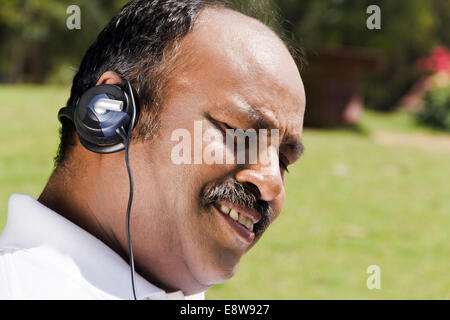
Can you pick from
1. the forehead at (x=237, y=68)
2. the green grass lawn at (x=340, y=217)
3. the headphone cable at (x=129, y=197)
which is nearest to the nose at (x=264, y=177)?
the forehead at (x=237, y=68)

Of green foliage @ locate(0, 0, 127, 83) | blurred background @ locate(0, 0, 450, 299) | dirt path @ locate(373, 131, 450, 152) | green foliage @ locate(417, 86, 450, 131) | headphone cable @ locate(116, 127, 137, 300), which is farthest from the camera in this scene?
green foliage @ locate(0, 0, 127, 83)

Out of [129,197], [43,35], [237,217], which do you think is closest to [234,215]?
[237,217]

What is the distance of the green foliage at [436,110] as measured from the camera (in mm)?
10562

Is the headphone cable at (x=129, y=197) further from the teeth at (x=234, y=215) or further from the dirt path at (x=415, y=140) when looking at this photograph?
the dirt path at (x=415, y=140)

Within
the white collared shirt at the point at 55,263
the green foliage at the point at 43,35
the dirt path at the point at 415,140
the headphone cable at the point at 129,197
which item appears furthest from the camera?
the green foliage at the point at 43,35

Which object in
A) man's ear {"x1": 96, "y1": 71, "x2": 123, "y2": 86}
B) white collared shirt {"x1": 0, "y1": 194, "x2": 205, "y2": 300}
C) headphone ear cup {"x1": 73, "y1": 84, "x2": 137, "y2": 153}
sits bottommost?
white collared shirt {"x1": 0, "y1": 194, "x2": 205, "y2": 300}

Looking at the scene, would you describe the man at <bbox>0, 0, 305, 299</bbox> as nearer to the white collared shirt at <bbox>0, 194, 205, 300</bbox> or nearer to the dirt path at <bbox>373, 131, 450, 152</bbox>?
the white collared shirt at <bbox>0, 194, 205, 300</bbox>

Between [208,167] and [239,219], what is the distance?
0.47 feet

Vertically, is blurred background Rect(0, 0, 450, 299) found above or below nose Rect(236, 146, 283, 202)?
below

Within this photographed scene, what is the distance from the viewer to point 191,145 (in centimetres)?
128

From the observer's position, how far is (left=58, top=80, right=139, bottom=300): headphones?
1.28 meters

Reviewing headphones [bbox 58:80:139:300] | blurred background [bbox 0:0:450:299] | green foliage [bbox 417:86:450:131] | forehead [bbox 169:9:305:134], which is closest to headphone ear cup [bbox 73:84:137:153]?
headphones [bbox 58:80:139:300]

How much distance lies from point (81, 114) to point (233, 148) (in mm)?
336
